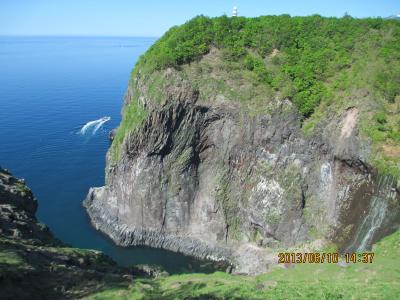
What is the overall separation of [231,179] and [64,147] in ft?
154

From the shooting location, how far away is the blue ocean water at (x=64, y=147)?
52.1 metres

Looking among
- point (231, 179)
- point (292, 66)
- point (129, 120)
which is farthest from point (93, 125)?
point (292, 66)

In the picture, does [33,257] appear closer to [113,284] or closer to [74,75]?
[113,284]

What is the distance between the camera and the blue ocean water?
52094 millimetres

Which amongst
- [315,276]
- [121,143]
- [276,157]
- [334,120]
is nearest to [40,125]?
[121,143]

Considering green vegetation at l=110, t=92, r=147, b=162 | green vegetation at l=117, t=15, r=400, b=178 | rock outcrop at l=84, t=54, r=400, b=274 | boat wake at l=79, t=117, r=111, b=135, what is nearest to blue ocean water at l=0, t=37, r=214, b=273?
boat wake at l=79, t=117, r=111, b=135

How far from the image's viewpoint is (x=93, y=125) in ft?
315

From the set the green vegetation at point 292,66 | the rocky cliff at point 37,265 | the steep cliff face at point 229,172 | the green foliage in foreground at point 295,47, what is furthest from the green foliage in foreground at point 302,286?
the green foliage in foreground at point 295,47
